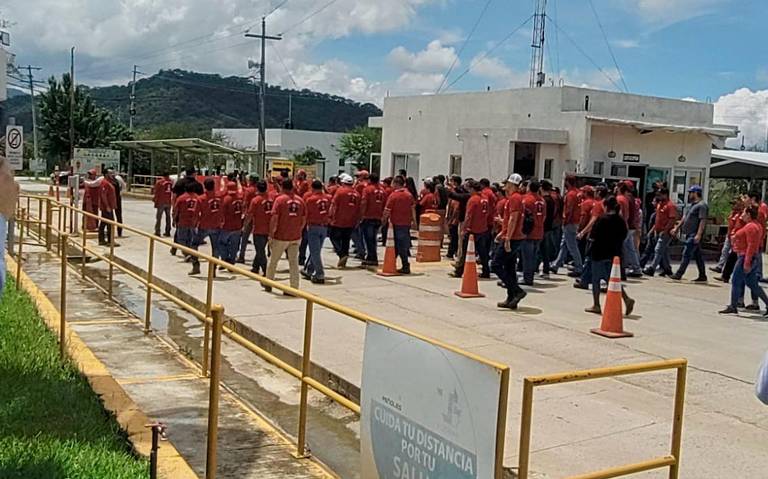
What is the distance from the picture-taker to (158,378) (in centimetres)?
793

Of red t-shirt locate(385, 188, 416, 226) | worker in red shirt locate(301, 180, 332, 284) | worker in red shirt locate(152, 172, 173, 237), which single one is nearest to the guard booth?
worker in red shirt locate(152, 172, 173, 237)

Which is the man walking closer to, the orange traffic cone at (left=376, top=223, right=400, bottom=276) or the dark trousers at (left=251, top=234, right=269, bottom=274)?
the orange traffic cone at (left=376, top=223, right=400, bottom=276)

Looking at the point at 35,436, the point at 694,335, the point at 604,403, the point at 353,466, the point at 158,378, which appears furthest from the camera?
the point at 694,335

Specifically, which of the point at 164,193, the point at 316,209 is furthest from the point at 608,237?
the point at 164,193

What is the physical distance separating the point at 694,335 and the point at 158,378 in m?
6.86

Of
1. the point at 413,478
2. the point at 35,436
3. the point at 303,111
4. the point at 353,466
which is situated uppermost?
the point at 303,111

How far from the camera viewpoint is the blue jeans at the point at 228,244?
1525cm

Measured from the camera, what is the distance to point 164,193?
21.2 m

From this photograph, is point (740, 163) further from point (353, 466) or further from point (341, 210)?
point (353, 466)

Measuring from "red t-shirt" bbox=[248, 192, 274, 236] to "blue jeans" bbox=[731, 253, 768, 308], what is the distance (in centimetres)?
725

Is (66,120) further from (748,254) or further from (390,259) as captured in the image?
(748,254)

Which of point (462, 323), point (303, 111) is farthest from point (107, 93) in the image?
point (462, 323)

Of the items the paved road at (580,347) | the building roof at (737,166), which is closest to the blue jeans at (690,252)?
the paved road at (580,347)

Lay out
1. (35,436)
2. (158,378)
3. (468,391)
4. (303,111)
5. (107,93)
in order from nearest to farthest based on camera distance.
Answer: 1. (468,391)
2. (35,436)
3. (158,378)
4. (303,111)
5. (107,93)
